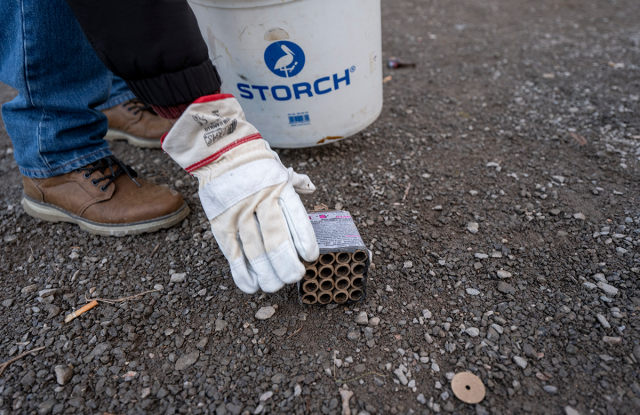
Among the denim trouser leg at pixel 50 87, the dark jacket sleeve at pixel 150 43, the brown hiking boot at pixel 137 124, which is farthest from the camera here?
the brown hiking boot at pixel 137 124

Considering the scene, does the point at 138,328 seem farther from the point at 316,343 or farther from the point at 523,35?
the point at 523,35

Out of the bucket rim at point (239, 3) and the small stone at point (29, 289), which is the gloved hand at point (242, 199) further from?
the small stone at point (29, 289)

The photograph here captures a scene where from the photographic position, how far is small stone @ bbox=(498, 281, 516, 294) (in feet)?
4.54

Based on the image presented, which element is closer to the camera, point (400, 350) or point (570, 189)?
point (400, 350)

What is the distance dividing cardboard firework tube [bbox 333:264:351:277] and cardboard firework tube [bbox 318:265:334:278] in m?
0.02

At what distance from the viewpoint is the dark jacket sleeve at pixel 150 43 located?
1050 mm

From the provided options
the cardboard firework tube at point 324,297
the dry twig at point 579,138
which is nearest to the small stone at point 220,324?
the cardboard firework tube at point 324,297

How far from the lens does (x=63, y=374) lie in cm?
121

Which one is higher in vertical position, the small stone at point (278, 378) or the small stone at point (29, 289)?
the small stone at point (29, 289)

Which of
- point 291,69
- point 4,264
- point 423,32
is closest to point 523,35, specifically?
point 423,32

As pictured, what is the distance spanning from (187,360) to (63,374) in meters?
0.38

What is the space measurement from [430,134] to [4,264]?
87.1 inches

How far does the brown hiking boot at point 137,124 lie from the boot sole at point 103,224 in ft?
2.30

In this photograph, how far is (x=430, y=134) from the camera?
2.30 meters
